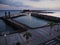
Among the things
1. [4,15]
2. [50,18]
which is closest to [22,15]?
[4,15]

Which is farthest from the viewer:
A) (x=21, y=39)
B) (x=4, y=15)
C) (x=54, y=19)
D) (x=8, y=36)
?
(x=4, y=15)

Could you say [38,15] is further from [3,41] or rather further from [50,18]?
[3,41]

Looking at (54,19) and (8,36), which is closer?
(8,36)

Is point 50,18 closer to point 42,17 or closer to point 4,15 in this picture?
point 42,17

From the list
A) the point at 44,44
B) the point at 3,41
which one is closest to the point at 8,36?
the point at 3,41

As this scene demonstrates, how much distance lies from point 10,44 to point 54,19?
39.4m

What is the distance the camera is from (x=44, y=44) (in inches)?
927

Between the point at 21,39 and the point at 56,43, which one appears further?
the point at 21,39

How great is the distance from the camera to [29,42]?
25.2m

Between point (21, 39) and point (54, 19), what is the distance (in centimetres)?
3577

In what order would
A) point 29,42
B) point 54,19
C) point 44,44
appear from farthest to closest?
1. point 54,19
2. point 29,42
3. point 44,44

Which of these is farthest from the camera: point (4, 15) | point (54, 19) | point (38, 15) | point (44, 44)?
point (38, 15)

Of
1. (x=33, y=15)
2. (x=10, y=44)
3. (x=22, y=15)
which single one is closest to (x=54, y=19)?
(x=33, y=15)

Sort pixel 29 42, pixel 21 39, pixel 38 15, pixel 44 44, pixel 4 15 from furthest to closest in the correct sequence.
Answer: pixel 38 15, pixel 4 15, pixel 21 39, pixel 29 42, pixel 44 44
